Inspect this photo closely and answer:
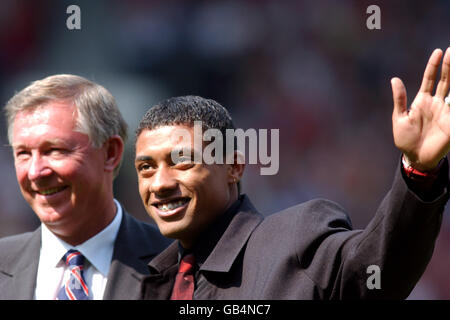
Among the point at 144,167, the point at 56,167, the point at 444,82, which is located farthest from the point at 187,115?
the point at 444,82

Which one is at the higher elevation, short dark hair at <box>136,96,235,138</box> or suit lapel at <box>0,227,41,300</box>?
short dark hair at <box>136,96,235,138</box>

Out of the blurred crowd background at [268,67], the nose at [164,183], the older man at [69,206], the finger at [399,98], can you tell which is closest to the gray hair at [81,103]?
the older man at [69,206]

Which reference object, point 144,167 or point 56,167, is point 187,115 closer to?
point 144,167

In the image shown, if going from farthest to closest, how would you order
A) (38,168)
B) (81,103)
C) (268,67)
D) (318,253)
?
(268,67) < (81,103) < (38,168) < (318,253)

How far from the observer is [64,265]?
2475 mm

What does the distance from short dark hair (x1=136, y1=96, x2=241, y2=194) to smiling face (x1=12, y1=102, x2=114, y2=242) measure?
0.99ft

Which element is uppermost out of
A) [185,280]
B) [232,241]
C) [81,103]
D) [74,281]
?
[81,103]

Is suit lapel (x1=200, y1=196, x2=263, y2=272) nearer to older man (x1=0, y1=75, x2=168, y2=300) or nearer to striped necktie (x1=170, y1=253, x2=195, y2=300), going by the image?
striped necktie (x1=170, y1=253, x2=195, y2=300)

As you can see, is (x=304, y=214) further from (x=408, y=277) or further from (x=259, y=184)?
(x=259, y=184)

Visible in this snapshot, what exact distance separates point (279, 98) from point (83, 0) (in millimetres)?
1665

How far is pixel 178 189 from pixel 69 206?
48 centimetres

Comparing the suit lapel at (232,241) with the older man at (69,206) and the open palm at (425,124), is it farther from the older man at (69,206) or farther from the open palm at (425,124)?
the open palm at (425,124)

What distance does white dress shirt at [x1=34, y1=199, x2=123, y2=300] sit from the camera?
2410 mm

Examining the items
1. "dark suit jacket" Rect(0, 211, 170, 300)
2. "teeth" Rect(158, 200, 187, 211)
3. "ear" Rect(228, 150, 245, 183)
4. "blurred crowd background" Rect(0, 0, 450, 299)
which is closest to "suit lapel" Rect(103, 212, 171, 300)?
"dark suit jacket" Rect(0, 211, 170, 300)
